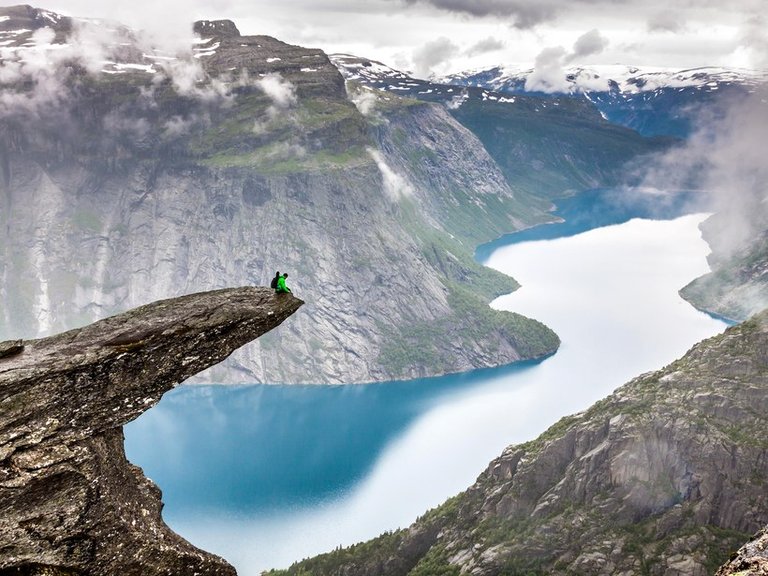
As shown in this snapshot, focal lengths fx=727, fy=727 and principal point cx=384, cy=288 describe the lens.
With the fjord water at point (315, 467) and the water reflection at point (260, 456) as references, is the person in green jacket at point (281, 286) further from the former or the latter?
the water reflection at point (260, 456)

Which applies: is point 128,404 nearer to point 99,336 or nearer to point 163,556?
point 99,336

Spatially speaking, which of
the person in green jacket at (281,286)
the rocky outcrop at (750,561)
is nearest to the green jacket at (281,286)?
the person in green jacket at (281,286)

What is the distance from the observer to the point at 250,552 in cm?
11812

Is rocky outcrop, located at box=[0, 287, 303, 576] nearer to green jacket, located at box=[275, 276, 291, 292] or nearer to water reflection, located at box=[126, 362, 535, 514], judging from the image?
green jacket, located at box=[275, 276, 291, 292]

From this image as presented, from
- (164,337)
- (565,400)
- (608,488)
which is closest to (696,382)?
(608,488)

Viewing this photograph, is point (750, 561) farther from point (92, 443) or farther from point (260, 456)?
point (260, 456)

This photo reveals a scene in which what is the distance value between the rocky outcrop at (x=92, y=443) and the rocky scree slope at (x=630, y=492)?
224 feet

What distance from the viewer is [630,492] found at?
287ft

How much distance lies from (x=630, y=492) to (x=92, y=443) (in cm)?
7797

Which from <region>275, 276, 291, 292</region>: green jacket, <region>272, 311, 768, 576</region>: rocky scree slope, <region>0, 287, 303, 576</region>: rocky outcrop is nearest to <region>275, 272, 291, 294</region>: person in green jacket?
<region>275, 276, 291, 292</region>: green jacket

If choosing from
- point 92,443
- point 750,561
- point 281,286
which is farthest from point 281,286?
point 750,561

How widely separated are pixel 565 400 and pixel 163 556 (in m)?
178

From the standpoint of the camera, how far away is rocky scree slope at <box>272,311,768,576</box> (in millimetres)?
81312

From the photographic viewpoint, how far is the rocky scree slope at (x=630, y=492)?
81.3m
